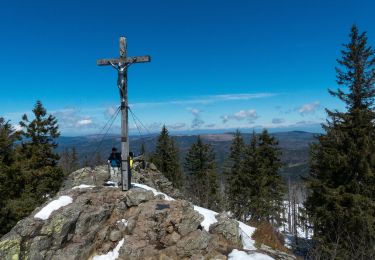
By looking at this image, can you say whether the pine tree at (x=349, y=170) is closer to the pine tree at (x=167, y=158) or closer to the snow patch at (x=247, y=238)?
the snow patch at (x=247, y=238)

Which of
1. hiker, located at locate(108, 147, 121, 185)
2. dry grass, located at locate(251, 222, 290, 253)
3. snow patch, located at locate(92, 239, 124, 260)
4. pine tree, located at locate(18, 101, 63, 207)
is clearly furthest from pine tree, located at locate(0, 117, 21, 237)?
dry grass, located at locate(251, 222, 290, 253)

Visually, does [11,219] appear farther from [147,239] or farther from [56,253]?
[147,239]

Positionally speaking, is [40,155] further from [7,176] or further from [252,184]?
[252,184]

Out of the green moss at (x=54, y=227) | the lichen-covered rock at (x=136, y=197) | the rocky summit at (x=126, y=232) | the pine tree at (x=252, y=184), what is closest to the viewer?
the rocky summit at (x=126, y=232)

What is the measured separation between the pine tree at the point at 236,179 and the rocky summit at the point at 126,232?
719 inches

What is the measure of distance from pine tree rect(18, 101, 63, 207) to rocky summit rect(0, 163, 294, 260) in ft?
50.7

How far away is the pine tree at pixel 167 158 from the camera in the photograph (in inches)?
1887

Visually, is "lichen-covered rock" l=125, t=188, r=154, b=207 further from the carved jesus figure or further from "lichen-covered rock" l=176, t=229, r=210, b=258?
the carved jesus figure

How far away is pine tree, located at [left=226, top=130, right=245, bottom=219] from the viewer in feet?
118

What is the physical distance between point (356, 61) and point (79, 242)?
66.2 feet

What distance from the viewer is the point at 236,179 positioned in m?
38.1

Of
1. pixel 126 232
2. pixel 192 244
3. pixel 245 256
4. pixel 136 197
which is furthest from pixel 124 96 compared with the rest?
pixel 245 256

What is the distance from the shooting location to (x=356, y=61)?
22.2 m

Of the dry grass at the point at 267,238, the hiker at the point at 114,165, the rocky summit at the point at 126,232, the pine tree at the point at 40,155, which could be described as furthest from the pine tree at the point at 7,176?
the dry grass at the point at 267,238
